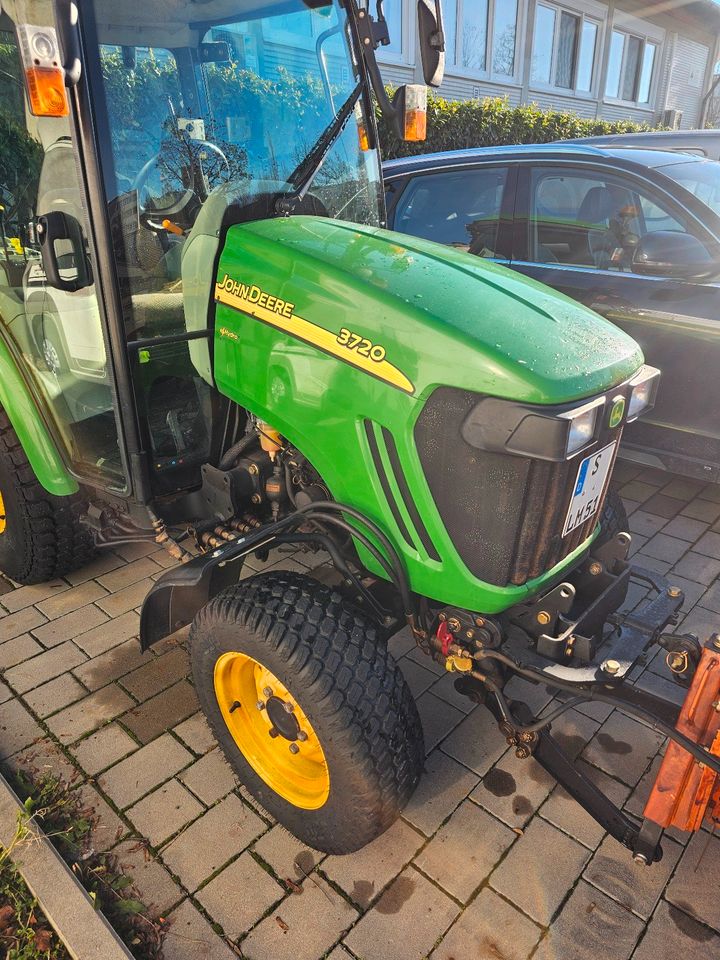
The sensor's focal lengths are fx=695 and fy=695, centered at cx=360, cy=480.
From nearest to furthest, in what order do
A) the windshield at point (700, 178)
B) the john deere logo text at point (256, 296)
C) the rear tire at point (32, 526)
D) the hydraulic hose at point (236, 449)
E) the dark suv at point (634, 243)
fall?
1. the john deere logo text at point (256, 296)
2. the hydraulic hose at point (236, 449)
3. the rear tire at point (32, 526)
4. the dark suv at point (634, 243)
5. the windshield at point (700, 178)

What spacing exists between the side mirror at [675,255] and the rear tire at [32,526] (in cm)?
283

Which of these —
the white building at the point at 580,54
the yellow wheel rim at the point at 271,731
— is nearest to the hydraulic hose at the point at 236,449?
the yellow wheel rim at the point at 271,731

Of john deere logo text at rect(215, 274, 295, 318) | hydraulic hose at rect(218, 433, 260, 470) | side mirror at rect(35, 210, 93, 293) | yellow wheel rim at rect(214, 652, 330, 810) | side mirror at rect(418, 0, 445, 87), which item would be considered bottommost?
yellow wheel rim at rect(214, 652, 330, 810)

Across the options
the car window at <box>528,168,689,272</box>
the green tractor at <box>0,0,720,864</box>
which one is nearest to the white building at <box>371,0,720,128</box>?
the car window at <box>528,168,689,272</box>

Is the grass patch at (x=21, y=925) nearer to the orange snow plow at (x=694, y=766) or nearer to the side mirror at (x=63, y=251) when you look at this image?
the orange snow plow at (x=694, y=766)

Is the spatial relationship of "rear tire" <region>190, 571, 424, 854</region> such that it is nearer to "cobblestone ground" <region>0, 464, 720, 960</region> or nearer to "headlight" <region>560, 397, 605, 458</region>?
"cobblestone ground" <region>0, 464, 720, 960</region>

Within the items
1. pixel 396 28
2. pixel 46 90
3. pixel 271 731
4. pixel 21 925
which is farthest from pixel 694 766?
pixel 396 28

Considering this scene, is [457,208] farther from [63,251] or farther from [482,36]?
[482,36]

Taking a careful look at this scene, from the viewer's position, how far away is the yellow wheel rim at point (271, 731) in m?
2.10

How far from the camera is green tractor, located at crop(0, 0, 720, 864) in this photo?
1812 millimetres

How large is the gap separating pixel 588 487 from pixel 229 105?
5.65 feet

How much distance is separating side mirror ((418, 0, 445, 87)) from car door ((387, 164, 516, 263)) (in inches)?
75.1

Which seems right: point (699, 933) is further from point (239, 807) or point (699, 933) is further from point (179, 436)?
point (179, 436)

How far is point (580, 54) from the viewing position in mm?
15727
